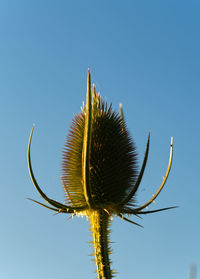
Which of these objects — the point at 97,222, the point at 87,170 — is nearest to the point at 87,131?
the point at 87,170

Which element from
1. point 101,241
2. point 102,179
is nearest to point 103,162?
point 102,179

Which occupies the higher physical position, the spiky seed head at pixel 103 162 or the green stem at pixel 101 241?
the spiky seed head at pixel 103 162

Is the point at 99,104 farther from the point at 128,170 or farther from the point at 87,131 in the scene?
the point at 87,131

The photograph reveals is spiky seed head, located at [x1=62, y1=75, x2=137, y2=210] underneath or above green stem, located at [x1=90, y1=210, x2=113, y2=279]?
above

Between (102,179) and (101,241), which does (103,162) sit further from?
(101,241)
